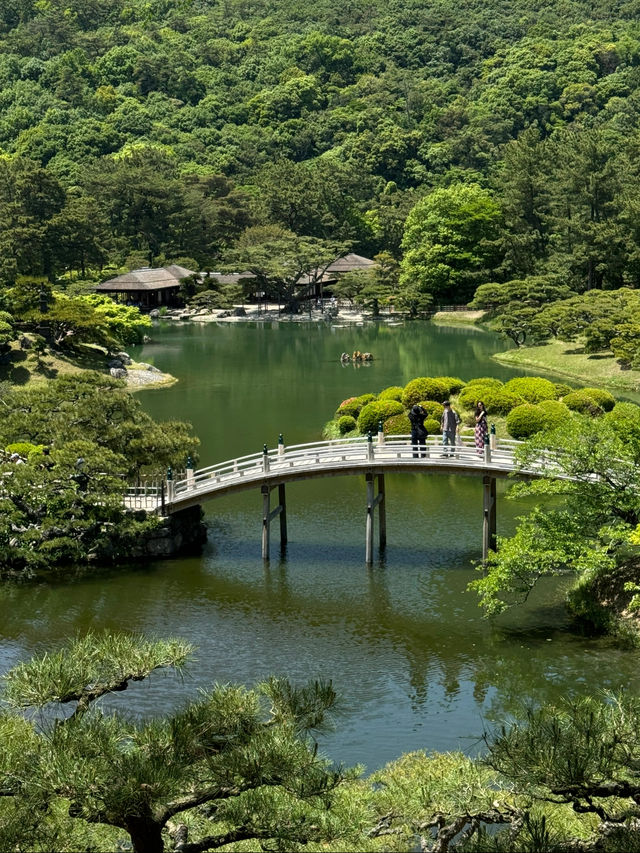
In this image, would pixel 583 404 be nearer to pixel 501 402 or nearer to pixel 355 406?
pixel 501 402

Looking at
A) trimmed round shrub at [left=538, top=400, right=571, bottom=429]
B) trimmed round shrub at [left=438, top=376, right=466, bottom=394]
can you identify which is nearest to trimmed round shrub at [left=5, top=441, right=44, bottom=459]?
trimmed round shrub at [left=538, top=400, right=571, bottom=429]

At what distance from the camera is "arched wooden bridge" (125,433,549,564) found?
27.5m

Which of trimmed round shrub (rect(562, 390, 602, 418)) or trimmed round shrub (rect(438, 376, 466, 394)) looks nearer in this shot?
trimmed round shrub (rect(562, 390, 602, 418))

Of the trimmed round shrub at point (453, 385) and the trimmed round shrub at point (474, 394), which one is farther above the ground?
the trimmed round shrub at point (453, 385)

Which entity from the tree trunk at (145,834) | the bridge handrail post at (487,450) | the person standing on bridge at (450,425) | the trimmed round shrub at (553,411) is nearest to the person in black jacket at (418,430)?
the person standing on bridge at (450,425)

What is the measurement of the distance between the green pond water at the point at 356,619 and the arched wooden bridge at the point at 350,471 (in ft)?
Answer: 4.10

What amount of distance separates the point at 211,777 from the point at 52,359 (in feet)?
159

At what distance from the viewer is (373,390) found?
5175 centimetres

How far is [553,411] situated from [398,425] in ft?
17.4

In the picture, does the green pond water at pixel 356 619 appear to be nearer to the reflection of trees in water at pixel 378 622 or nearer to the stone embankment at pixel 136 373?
the reflection of trees in water at pixel 378 622

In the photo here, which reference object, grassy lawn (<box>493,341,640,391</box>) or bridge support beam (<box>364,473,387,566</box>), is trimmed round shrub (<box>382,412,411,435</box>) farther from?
grassy lawn (<box>493,341,640,391</box>)

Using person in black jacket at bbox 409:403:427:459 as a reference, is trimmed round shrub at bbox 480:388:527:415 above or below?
above

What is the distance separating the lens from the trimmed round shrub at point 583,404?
39.9 meters

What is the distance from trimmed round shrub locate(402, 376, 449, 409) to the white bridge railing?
12.4 meters
